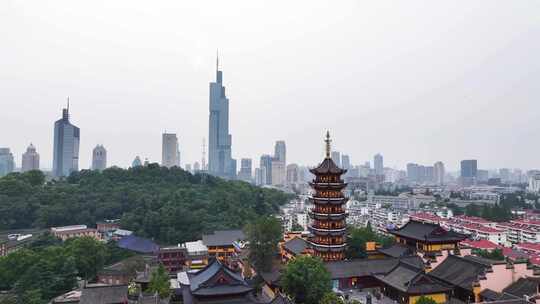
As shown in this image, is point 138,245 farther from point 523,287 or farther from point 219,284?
point 523,287

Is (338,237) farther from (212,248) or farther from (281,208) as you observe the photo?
(281,208)

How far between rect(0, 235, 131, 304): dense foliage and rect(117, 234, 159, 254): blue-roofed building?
9608 mm

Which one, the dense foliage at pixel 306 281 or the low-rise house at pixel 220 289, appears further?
the dense foliage at pixel 306 281

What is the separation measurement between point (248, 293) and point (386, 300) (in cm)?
1136

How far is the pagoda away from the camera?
35531 millimetres

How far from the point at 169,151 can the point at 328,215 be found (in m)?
152

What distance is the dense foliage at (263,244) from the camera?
34.9 meters

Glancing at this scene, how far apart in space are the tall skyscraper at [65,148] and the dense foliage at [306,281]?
151573mm

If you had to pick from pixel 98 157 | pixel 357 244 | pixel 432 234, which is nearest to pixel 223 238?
pixel 357 244

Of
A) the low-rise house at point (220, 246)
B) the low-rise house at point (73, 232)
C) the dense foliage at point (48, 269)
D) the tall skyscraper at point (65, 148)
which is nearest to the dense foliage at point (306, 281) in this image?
the dense foliage at point (48, 269)

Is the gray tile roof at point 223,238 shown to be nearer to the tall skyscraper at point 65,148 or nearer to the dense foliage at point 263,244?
the dense foliage at point 263,244

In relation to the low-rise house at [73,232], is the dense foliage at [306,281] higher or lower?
higher

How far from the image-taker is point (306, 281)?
2623 cm

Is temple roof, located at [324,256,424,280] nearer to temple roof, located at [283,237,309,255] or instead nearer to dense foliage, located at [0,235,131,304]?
temple roof, located at [283,237,309,255]
